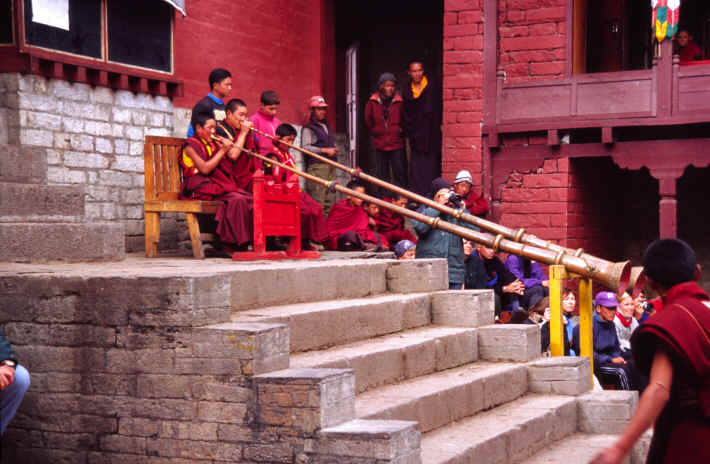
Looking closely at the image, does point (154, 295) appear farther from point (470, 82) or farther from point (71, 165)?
point (470, 82)

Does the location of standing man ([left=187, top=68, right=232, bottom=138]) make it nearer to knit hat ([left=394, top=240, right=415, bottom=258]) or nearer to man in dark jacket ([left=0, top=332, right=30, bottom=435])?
knit hat ([left=394, top=240, right=415, bottom=258])

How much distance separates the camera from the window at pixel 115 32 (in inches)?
341

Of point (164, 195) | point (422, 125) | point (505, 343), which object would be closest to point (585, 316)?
point (505, 343)

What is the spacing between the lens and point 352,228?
410 inches

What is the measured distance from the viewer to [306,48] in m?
12.6

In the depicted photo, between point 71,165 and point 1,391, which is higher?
point 71,165

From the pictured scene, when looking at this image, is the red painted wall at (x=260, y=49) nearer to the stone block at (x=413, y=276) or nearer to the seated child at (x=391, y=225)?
the seated child at (x=391, y=225)

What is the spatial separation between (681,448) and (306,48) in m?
9.74

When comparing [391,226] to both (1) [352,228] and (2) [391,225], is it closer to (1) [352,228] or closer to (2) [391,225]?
(2) [391,225]

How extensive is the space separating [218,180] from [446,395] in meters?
3.13

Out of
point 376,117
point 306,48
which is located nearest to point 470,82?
point 376,117

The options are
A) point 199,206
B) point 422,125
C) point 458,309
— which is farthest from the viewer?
point 422,125

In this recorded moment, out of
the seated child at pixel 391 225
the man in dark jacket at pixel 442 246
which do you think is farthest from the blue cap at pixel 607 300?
the seated child at pixel 391 225

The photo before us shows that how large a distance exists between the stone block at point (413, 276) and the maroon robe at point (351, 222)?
116 inches
